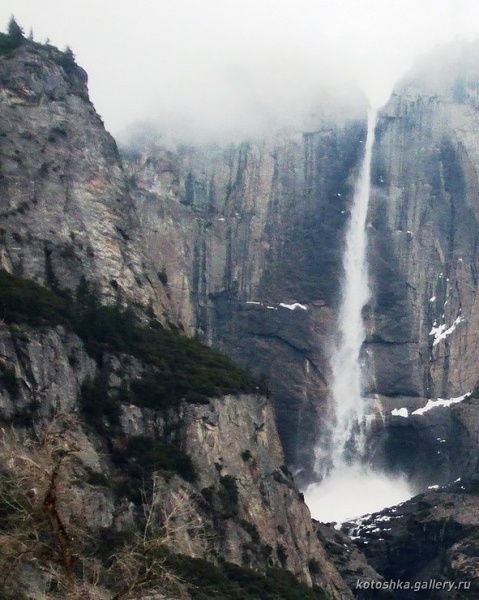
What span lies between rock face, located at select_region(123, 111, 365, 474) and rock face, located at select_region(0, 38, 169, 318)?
15.7 metres

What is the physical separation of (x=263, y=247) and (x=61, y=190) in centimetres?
2894

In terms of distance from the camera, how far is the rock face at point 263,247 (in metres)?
95.4

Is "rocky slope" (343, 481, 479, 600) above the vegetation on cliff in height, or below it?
below

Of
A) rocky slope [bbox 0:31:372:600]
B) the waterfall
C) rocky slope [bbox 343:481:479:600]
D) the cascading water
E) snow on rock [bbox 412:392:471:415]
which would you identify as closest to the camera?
rocky slope [bbox 0:31:372:600]

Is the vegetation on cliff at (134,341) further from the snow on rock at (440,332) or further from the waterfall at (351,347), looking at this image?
the snow on rock at (440,332)

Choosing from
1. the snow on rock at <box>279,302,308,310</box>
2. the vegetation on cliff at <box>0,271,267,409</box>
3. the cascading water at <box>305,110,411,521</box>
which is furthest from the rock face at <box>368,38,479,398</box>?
the vegetation on cliff at <box>0,271,267,409</box>

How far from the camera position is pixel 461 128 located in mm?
104625

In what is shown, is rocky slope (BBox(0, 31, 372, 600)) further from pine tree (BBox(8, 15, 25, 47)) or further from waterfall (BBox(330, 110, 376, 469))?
waterfall (BBox(330, 110, 376, 469))

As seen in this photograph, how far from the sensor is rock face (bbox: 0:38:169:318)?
221ft

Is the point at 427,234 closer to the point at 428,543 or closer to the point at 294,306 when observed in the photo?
the point at 294,306

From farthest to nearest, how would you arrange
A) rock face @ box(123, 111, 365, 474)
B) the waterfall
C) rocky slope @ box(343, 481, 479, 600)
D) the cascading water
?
the waterfall → rock face @ box(123, 111, 365, 474) → the cascading water → rocky slope @ box(343, 481, 479, 600)

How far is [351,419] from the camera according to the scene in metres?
98.0

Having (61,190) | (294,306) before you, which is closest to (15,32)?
(61,190)

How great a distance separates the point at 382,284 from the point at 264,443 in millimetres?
38125
